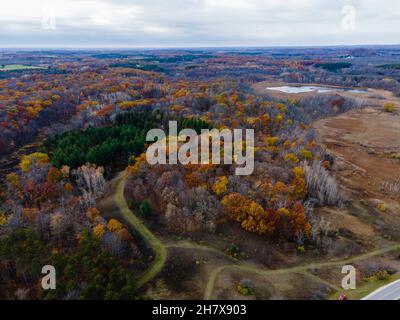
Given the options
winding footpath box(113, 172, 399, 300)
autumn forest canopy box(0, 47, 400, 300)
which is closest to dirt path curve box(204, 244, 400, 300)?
winding footpath box(113, 172, 399, 300)

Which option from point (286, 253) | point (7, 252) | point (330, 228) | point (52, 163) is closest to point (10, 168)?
point (52, 163)

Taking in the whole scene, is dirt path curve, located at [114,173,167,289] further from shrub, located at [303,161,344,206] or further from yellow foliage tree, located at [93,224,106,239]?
shrub, located at [303,161,344,206]

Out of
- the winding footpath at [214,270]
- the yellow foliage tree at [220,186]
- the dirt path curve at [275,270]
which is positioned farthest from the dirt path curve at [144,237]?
the yellow foliage tree at [220,186]

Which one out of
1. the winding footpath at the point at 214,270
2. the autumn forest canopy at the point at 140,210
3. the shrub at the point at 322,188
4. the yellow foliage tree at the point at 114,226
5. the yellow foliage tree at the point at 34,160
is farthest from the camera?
the yellow foliage tree at the point at 34,160

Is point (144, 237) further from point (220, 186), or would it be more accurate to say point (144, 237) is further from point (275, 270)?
point (275, 270)

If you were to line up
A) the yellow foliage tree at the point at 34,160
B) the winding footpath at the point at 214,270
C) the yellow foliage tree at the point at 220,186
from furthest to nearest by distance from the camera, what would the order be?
the yellow foliage tree at the point at 34,160
the yellow foliage tree at the point at 220,186
the winding footpath at the point at 214,270

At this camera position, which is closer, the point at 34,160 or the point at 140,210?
the point at 140,210

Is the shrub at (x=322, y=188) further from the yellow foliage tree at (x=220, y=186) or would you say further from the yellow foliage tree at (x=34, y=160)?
the yellow foliage tree at (x=34, y=160)

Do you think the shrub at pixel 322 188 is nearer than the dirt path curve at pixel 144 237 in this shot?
No

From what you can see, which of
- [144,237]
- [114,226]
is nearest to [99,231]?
[114,226]
